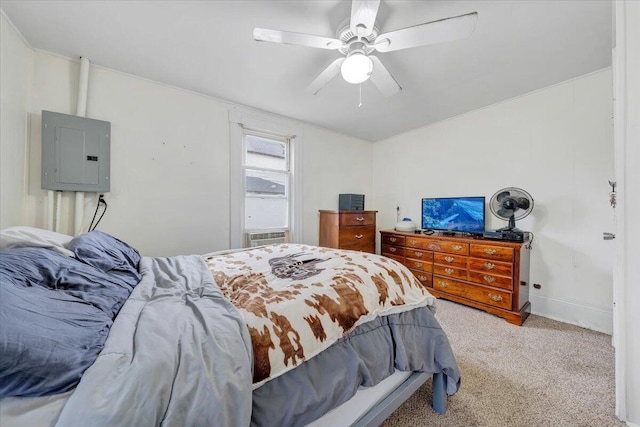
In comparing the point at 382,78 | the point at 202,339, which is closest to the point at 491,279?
the point at 382,78

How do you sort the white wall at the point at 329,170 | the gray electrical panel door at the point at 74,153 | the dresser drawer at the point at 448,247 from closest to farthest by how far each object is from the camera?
the gray electrical panel door at the point at 74,153
the dresser drawer at the point at 448,247
the white wall at the point at 329,170

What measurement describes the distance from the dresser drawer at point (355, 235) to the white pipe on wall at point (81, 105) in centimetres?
258

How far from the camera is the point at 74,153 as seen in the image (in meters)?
1.95

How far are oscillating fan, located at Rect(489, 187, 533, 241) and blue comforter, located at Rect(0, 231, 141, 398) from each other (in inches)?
120

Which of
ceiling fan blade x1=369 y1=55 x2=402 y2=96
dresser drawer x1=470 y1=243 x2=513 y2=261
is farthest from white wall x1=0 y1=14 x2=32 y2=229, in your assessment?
dresser drawer x1=470 y1=243 x2=513 y2=261

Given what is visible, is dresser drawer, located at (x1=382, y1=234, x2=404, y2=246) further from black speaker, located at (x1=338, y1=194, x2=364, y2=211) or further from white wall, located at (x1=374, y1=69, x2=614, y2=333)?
white wall, located at (x1=374, y1=69, x2=614, y2=333)

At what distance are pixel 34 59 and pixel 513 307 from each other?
4.60 metres

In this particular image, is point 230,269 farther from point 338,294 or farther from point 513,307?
point 513,307

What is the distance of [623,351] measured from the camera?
120 centimetres

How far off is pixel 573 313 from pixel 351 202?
2.57m

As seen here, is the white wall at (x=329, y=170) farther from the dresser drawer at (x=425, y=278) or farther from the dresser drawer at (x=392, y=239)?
the dresser drawer at (x=425, y=278)

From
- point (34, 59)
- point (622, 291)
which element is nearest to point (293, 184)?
point (34, 59)

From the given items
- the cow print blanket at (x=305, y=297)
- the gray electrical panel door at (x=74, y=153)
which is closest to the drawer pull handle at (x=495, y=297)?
the cow print blanket at (x=305, y=297)

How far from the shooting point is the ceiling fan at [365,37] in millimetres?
1288
